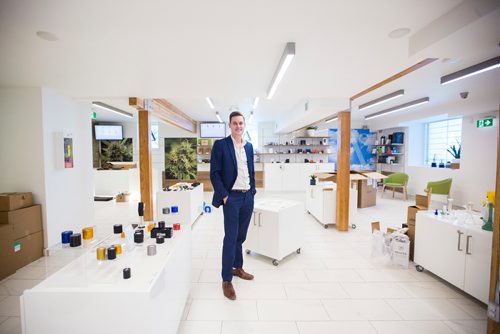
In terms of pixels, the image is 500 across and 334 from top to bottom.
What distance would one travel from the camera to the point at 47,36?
2.23 metres

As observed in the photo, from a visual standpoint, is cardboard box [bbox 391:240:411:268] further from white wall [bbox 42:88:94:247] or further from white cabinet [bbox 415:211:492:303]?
white wall [bbox 42:88:94:247]

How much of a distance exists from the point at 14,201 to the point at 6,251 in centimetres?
68

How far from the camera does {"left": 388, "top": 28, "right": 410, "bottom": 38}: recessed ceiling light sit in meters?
2.21

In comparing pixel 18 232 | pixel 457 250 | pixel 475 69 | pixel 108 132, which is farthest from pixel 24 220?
pixel 475 69

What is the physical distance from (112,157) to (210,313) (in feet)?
32.9

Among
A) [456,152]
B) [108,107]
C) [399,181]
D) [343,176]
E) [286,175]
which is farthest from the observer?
[286,175]

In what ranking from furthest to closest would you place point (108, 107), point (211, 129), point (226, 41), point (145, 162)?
point (211, 129)
point (108, 107)
point (145, 162)
point (226, 41)

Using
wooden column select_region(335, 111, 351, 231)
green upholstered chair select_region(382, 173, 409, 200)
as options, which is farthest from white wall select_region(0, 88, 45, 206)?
green upholstered chair select_region(382, 173, 409, 200)

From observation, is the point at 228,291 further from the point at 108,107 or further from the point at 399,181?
the point at 399,181

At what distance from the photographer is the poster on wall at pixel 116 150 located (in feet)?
33.3

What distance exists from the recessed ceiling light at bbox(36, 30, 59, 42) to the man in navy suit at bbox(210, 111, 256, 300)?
6.16ft

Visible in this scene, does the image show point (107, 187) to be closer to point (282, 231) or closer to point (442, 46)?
point (282, 231)

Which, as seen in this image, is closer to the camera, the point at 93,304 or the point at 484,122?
the point at 93,304

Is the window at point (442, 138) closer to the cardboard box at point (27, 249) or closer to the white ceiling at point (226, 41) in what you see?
the white ceiling at point (226, 41)
